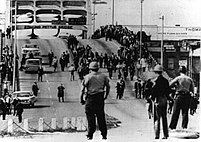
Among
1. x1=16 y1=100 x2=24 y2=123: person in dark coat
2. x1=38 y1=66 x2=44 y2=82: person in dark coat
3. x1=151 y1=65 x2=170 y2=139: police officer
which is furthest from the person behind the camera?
x1=38 y1=66 x2=44 y2=82: person in dark coat

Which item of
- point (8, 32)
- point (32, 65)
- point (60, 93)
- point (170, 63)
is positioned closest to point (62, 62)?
point (32, 65)

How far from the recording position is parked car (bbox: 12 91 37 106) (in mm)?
8672

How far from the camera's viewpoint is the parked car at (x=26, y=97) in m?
8.67

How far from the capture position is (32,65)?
370 inches

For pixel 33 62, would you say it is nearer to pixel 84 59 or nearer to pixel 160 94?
pixel 84 59

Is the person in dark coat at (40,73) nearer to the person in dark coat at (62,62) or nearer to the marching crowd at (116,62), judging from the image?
the marching crowd at (116,62)

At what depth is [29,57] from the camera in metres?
9.02

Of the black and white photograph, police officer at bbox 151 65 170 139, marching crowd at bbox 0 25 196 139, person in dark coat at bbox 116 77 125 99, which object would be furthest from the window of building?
police officer at bbox 151 65 170 139

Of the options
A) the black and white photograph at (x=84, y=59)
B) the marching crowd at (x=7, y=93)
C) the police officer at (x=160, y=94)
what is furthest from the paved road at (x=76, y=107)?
the police officer at (x=160, y=94)

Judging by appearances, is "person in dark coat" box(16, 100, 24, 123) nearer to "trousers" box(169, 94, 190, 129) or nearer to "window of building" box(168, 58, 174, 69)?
"window of building" box(168, 58, 174, 69)

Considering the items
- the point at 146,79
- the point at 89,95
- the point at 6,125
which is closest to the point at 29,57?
the point at 6,125

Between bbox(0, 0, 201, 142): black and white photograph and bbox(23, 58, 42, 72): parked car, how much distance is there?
2cm

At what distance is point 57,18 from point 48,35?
14.5 inches

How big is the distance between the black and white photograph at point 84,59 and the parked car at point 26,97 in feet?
0.07
